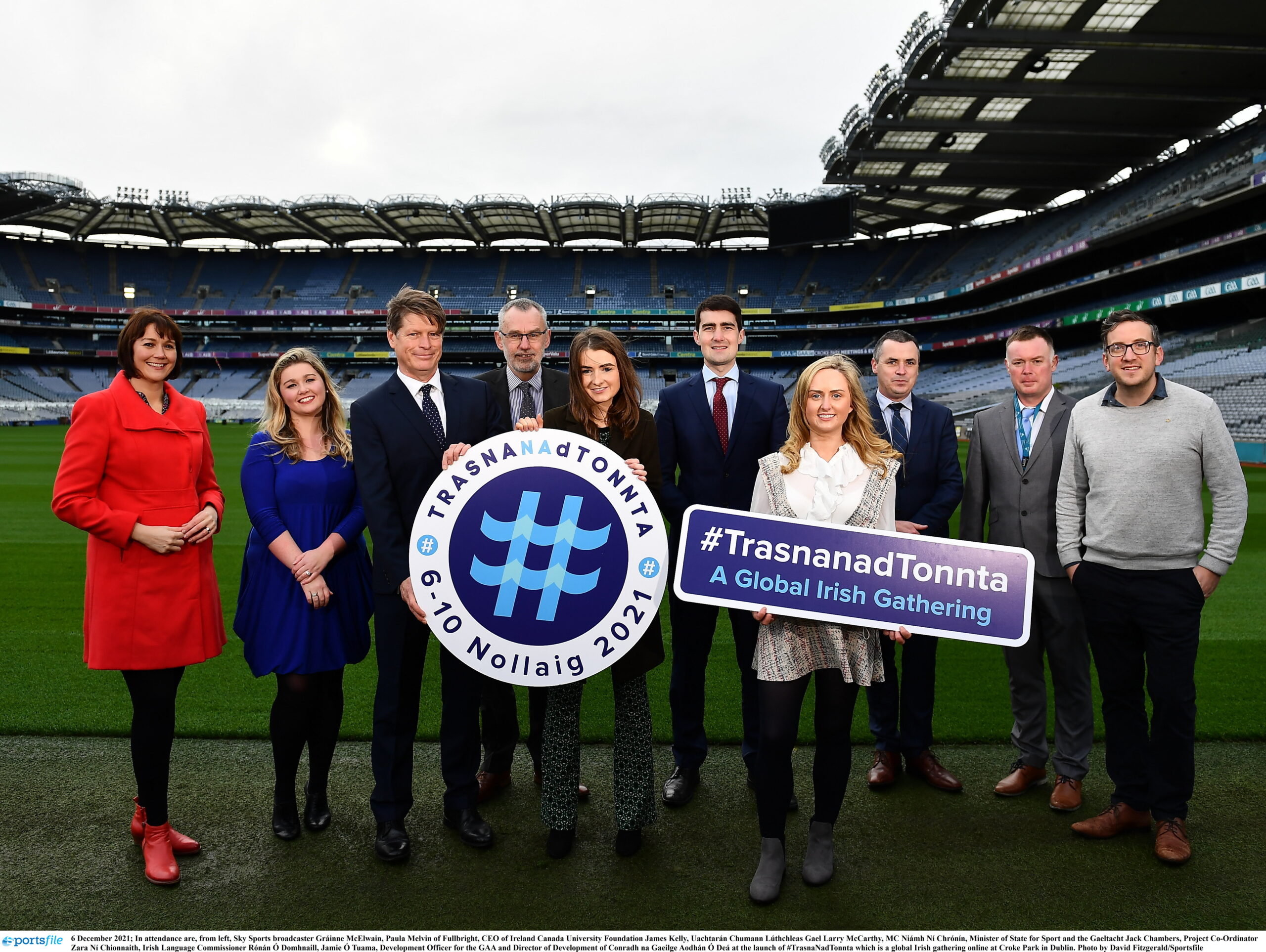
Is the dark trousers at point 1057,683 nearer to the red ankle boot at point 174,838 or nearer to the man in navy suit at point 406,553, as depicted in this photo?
the man in navy suit at point 406,553

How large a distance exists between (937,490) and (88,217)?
58.8 metres

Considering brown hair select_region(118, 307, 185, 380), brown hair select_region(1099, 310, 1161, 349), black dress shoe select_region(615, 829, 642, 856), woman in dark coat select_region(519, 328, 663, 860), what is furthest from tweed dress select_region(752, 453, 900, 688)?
brown hair select_region(118, 307, 185, 380)

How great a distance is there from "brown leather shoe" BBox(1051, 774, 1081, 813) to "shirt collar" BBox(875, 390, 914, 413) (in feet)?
5.89

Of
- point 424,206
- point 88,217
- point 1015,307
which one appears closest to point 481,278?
point 424,206

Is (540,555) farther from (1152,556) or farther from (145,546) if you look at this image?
(1152,556)

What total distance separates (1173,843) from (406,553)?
10.1ft

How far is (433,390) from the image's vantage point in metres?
2.85

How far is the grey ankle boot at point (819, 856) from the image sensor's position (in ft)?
8.10

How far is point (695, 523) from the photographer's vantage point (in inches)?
96.7

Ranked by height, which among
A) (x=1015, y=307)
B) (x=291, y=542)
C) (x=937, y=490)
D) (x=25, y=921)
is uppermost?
(x=1015, y=307)

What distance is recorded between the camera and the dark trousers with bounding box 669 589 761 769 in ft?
10.5

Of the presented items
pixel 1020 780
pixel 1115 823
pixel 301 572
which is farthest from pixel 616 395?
pixel 1115 823
